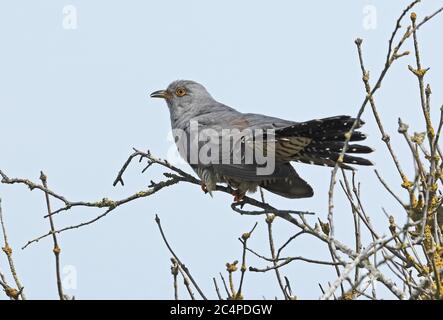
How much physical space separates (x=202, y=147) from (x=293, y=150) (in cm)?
83


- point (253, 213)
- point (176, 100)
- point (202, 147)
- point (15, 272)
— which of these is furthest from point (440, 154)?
point (176, 100)

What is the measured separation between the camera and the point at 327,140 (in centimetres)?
498

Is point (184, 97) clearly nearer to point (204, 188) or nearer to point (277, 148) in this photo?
point (204, 188)

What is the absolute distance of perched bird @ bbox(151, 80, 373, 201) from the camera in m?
4.89

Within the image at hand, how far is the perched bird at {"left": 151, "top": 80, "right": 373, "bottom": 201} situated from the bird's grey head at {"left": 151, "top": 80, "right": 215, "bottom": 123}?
309 millimetres

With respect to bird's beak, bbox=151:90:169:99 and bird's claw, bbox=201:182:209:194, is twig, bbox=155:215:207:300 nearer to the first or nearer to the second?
bird's claw, bbox=201:182:209:194

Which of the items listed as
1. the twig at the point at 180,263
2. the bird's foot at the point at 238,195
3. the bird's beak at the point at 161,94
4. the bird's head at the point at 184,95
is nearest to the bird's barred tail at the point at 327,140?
the bird's foot at the point at 238,195

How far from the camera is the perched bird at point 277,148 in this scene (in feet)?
16.0

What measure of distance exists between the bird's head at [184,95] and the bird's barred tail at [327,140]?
1792 millimetres

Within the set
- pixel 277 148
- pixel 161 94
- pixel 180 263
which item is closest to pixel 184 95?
pixel 161 94

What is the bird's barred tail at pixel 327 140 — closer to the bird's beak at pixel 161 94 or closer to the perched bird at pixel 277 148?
the perched bird at pixel 277 148

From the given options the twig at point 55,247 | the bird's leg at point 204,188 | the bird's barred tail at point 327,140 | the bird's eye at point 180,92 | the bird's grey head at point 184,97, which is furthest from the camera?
the bird's eye at point 180,92
